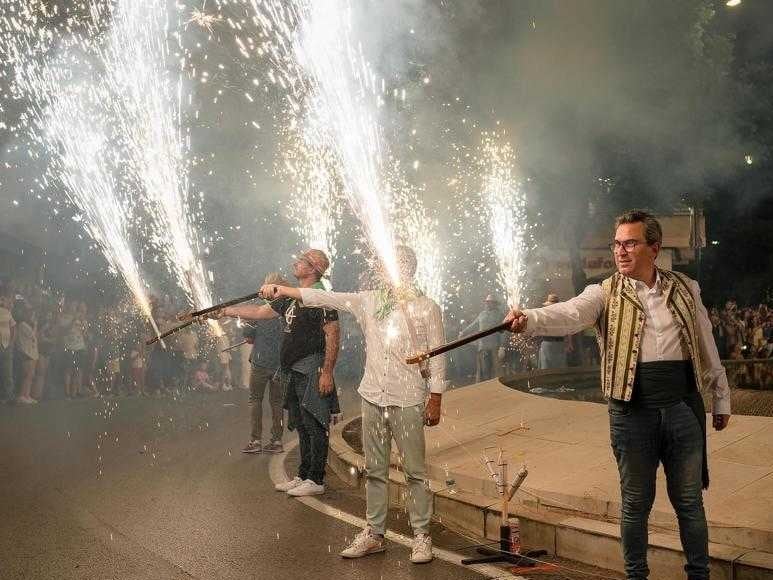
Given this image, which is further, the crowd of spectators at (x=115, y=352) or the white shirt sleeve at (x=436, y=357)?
the crowd of spectators at (x=115, y=352)

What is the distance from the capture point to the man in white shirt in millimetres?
5000

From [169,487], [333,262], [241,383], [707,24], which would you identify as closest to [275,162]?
[333,262]

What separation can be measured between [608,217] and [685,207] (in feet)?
8.10

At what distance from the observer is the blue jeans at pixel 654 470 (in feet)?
12.3

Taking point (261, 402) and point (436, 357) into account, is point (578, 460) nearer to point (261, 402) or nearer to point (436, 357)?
point (436, 357)

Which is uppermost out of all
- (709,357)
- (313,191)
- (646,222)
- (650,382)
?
(313,191)

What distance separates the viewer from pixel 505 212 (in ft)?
88.3

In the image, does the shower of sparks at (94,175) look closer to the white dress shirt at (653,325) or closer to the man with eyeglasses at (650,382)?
the white dress shirt at (653,325)

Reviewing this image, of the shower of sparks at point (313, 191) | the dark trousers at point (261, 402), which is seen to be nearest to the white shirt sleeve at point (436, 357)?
the dark trousers at point (261, 402)

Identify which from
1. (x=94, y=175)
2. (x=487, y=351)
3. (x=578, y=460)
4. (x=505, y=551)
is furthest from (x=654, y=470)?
(x=94, y=175)

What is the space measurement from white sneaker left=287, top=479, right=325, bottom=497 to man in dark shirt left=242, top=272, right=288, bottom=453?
78.5 inches

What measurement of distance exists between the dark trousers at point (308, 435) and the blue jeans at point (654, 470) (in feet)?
10.9

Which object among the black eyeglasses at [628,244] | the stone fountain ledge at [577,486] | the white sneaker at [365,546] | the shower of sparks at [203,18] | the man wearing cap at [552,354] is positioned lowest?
the white sneaker at [365,546]

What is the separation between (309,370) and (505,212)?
2087cm
